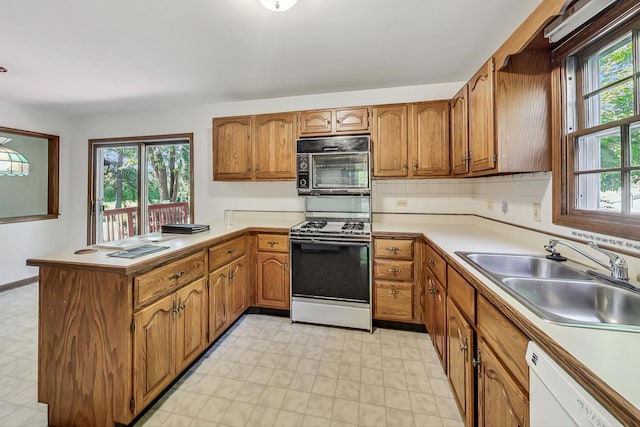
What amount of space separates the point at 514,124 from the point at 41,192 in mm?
5441

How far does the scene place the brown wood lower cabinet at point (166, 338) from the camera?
143 cm

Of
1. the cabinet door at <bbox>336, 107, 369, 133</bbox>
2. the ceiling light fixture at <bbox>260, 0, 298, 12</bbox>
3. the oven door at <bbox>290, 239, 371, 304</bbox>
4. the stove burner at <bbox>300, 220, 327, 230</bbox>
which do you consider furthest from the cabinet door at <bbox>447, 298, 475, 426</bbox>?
the ceiling light fixture at <bbox>260, 0, 298, 12</bbox>

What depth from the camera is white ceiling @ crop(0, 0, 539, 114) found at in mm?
1688

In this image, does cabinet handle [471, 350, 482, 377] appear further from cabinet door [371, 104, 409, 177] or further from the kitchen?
cabinet door [371, 104, 409, 177]

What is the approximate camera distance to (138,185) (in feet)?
12.3

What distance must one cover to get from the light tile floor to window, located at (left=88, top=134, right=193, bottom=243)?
5.50 ft

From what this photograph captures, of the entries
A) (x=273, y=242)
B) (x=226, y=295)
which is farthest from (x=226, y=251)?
(x=273, y=242)

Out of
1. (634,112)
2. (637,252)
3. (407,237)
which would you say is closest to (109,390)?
(407,237)

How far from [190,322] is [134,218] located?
276cm

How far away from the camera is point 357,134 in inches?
107

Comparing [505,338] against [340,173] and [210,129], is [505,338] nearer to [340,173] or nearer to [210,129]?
[340,173]

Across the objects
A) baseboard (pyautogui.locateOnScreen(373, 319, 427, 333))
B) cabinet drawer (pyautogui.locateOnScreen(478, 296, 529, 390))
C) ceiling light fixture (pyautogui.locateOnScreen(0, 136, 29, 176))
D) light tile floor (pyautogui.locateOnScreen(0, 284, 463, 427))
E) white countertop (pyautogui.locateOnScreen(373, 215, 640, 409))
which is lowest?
light tile floor (pyautogui.locateOnScreen(0, 284, 463, 427))

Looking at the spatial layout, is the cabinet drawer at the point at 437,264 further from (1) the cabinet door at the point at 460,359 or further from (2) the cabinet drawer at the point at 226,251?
(2) the cabinet drawer at the point at 226,251

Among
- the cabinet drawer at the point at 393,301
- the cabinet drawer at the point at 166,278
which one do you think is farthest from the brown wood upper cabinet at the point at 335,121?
the cabinet drawer at the point at 166,278
